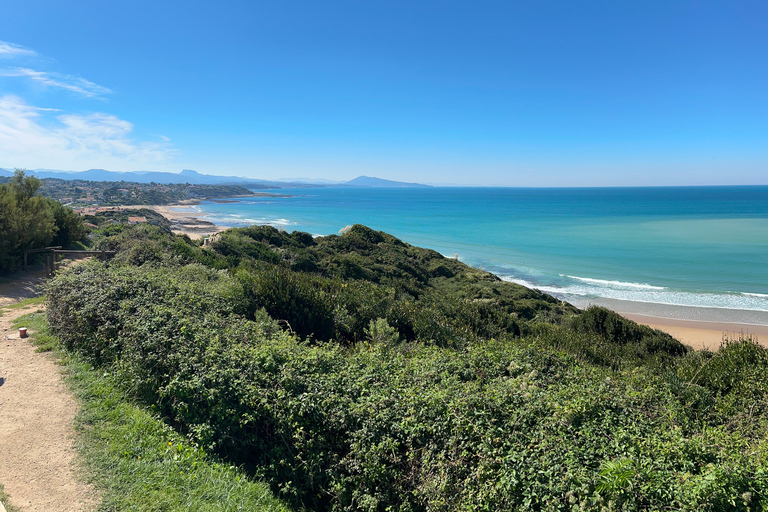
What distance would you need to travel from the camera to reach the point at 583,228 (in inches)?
2436

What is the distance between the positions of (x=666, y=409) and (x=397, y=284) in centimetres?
1484

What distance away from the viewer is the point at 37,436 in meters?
4.84

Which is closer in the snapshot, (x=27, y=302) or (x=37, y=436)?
(x=37, y=436)

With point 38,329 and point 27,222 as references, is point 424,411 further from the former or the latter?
point 27,222

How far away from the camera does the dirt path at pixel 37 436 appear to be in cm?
393

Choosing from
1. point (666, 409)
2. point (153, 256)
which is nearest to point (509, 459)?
point (666, 409)

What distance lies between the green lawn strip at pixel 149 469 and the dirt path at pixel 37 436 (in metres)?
0.16

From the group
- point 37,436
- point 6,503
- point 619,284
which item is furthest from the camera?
point 619,284

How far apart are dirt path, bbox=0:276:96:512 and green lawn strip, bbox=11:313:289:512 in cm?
16

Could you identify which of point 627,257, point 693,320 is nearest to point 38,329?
point 693,320

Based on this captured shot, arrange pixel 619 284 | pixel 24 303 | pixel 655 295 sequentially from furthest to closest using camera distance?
1. pixel 619 284
2. pixel 655 295
3. pixel 24 303

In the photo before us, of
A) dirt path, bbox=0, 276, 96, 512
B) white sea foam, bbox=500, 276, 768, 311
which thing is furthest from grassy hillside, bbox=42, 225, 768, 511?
white sea foam, bbox=500, 276, 768, 311

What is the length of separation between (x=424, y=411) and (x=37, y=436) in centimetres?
484

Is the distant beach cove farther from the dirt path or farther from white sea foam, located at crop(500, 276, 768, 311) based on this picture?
the dirt path
